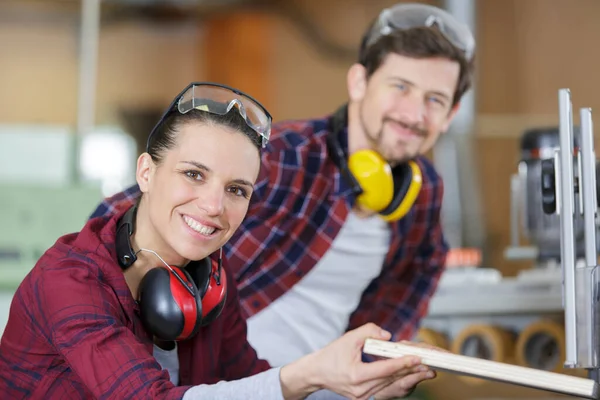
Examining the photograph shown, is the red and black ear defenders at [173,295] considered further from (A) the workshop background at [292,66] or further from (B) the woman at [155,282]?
(A) the workshop background at [292,66]

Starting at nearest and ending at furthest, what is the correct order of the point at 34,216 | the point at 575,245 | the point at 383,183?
the point at 575,245 < the point at 383,183 < the point at 34,216

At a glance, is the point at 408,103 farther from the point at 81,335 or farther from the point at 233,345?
the point at 81,335

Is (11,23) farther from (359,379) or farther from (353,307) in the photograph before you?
(359,379)

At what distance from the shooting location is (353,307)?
1.84 m

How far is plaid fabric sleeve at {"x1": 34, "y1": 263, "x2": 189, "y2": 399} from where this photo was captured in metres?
0.96

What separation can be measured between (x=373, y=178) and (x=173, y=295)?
71 cm

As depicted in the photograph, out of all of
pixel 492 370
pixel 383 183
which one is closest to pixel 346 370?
pixel 492 370

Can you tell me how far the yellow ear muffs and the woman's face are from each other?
24.4 inches

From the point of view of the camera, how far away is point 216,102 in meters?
1.06

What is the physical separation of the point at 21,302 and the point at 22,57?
18.0ft

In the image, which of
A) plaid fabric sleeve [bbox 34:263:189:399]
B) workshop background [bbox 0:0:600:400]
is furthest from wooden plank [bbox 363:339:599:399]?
workshop background [bbox 0:0:600:400]

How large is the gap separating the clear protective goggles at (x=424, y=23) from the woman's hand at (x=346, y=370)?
0.91 meters

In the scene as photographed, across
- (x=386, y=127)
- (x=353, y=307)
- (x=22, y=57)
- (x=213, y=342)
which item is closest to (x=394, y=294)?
(x=353, y=307)

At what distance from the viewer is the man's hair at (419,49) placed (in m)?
1.67
